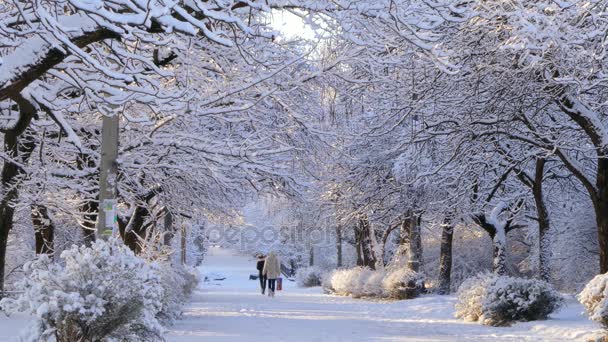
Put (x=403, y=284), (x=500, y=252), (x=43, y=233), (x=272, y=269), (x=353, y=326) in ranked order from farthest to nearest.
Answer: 1. (x=272, y=269)
2. (x=403, y=284)
3. (x=500, y=252)
4. (x=43, y=233)
5. (x=353, y=326)

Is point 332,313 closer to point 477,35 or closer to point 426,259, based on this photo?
point 477,35

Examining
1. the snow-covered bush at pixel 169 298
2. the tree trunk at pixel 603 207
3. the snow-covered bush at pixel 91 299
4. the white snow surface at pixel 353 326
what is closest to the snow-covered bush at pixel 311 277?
the white snow surface at pixel 353 326

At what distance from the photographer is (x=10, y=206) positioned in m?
12.8

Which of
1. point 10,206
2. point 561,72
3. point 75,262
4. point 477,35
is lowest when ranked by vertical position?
point 75,262

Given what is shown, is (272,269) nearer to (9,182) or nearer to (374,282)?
(374,282)

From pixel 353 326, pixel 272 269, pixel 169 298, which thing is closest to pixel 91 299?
pixel 169 298

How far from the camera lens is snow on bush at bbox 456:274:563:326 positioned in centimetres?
1377

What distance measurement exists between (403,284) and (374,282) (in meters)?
2.07

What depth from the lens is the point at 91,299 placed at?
6863 mm

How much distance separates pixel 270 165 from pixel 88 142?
3927 millimetres

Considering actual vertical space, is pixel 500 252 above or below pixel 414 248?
below

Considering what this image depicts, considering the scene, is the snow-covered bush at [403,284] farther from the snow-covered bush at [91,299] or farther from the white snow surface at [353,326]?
the snow-covered bush at [91,299]

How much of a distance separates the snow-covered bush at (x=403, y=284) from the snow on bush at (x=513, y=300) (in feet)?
29.1

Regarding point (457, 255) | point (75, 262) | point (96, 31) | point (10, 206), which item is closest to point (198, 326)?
point (10, 206)
